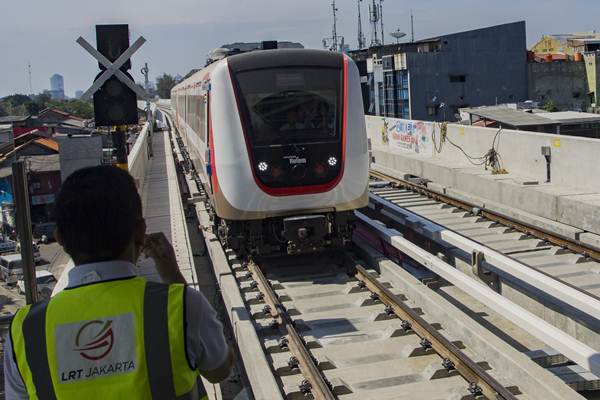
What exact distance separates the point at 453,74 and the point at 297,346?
49.0m

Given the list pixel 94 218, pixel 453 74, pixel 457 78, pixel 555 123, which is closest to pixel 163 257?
pixel 94 218

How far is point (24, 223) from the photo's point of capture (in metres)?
4.86

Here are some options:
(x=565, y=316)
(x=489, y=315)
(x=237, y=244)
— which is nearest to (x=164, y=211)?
(x=237, y=244)

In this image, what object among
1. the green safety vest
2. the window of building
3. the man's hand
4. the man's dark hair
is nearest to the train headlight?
the man's hand

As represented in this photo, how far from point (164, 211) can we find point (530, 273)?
307 inches

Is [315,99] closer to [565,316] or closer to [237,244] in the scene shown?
[237,244]

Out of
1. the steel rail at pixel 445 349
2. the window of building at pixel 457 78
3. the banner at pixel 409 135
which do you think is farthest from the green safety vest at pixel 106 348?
the window of building at pixel 457 78

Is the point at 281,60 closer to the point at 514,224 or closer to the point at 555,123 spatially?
the point at 514,224

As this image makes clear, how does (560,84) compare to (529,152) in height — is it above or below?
above

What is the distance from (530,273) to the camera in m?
7.94

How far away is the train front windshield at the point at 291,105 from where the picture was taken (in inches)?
376

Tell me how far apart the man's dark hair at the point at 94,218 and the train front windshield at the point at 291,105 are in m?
7.11

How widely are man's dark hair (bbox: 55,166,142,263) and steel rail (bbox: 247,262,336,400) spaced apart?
3.85 m

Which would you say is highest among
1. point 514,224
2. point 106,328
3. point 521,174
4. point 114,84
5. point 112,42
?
point 112,42
